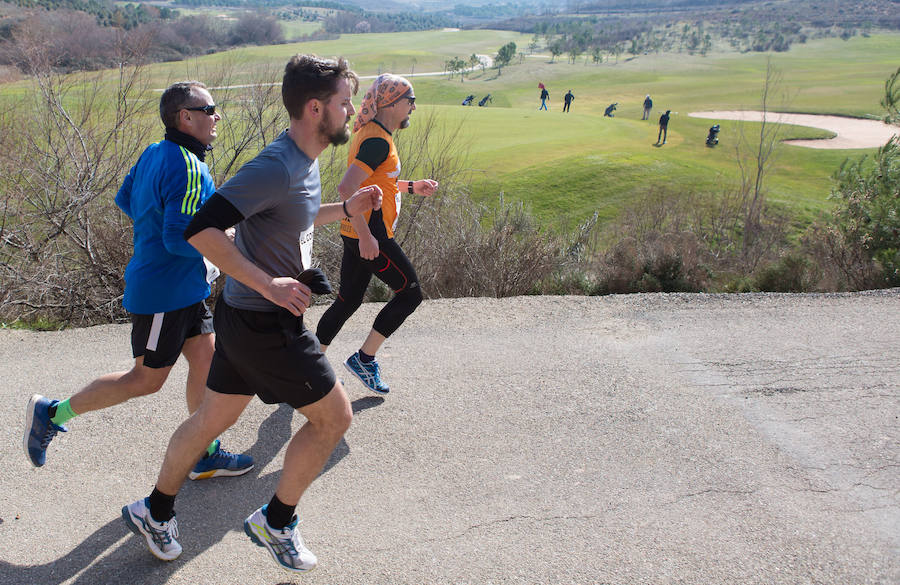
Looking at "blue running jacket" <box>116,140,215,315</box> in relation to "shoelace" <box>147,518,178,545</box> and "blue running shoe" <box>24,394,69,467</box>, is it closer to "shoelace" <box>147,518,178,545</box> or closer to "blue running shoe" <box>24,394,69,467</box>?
"blue running shoe" <box>24,394,69,467</box>

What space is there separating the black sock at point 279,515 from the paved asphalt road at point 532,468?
0.91ft

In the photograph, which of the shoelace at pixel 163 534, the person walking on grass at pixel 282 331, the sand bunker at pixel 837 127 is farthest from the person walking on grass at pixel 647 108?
the shoelace at pixel 163 534

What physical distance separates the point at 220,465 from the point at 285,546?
3.31ft

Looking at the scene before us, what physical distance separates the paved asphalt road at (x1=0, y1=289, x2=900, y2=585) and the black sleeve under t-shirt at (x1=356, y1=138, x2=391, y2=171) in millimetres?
1595

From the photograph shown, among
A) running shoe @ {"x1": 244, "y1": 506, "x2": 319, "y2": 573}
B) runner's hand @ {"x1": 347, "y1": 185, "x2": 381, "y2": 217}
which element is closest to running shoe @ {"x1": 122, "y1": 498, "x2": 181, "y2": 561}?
running shoe @ {"x1": 244, "y1": 506, "x2": 319, "y2": 573}

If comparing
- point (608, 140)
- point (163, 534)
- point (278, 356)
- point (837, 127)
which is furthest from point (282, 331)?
point (837, 127)

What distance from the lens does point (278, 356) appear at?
2646mm

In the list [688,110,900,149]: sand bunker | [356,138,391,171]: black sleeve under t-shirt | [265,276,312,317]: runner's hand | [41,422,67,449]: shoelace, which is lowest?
[41,422,67,449]: shoelace

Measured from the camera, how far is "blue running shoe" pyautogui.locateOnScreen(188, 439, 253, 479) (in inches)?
140

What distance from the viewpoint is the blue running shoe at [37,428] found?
340 cm

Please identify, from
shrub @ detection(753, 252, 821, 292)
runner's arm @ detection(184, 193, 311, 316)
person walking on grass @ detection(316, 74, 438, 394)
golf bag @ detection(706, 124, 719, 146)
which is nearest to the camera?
runner's arm @ detection(184, 193, 311, 316)

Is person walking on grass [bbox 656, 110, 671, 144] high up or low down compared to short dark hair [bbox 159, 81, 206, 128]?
down

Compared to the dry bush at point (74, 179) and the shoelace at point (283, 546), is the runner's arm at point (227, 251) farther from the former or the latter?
the dry bush at point (74, 179)

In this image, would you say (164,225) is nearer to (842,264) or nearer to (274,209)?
(274,209)
